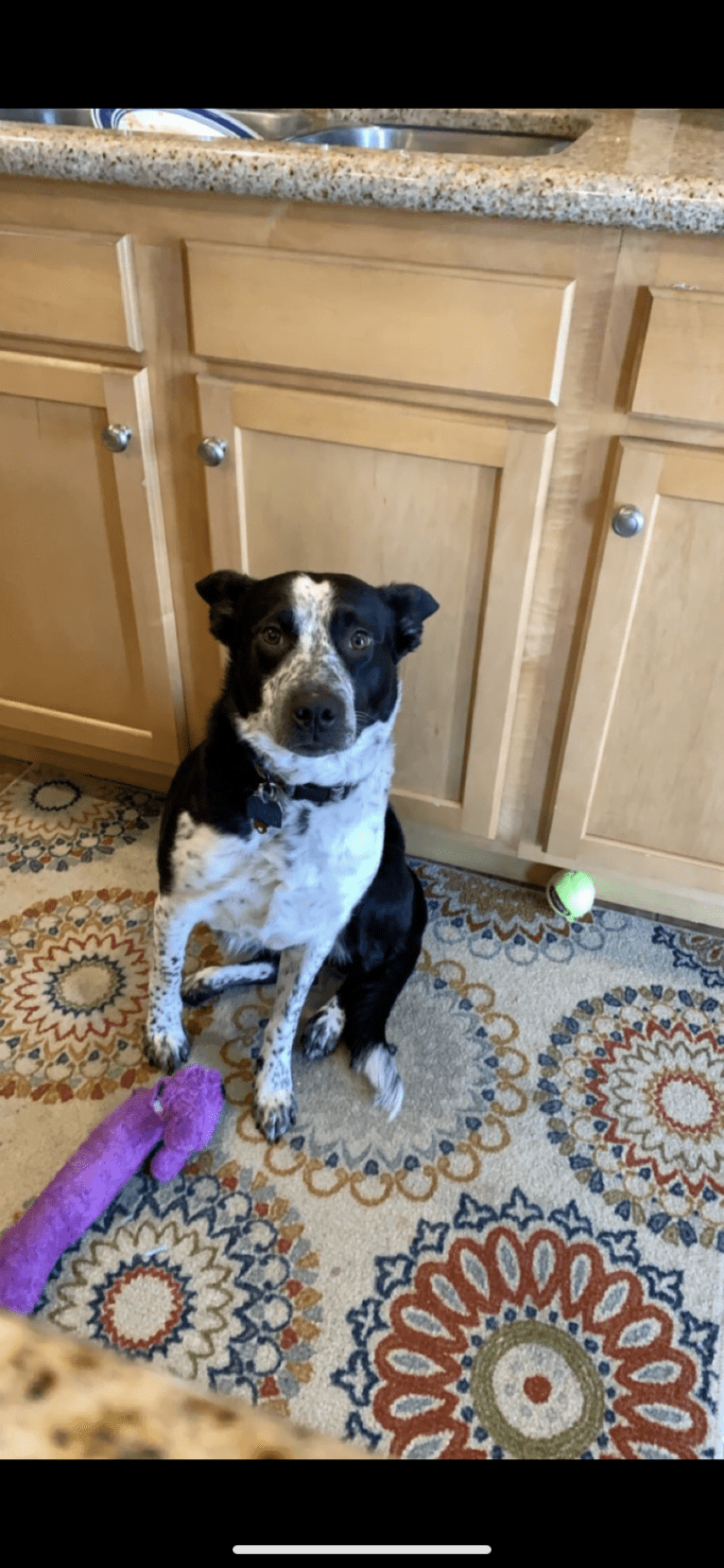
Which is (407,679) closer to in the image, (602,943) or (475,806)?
(475,806)

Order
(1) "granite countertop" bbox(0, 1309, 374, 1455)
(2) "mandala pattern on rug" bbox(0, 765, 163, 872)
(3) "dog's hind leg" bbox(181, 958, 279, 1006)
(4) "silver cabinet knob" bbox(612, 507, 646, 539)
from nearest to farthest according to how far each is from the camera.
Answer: (1) "granite countertop" bbox(0, 1309, 374, 1455) < (4) "silver cabinet knob" bbox(612, 507, 646, 539) < (3) "dog's hind leg" bbox(181, 958, 279, 1006) < (2) "mandala pattern on rug" bbox(0, 765, 163, 872)

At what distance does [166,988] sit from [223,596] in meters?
0.60

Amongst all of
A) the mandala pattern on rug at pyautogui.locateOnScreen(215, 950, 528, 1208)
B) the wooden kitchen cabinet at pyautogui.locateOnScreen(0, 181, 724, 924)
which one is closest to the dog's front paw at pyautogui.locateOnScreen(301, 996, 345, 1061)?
the mandala pattern on rug at pyautogui.locateOnScreen(215, 950, 528, 1208)

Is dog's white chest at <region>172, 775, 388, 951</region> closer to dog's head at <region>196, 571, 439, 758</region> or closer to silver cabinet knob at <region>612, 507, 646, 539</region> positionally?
dog's head at <region>196, 571, 439, 758</region>

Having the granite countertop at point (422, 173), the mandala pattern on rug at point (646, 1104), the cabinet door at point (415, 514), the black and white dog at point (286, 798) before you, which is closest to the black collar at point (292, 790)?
the black and white dog at point (286, 798)

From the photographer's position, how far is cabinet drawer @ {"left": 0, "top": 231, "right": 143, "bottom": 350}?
1.43 meters

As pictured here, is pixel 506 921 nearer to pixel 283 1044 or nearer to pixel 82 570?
pixel 283 1044

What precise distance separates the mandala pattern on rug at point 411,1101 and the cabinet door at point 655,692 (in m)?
0.34

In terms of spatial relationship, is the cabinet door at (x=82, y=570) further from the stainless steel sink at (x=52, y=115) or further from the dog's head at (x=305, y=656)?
the stainless steel sink at (x=52, y=115)

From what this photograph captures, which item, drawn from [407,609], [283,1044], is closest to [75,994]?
[283,1044]

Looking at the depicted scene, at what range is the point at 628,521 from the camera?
140cm

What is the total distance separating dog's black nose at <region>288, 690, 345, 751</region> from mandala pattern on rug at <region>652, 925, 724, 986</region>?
0.90 meters
